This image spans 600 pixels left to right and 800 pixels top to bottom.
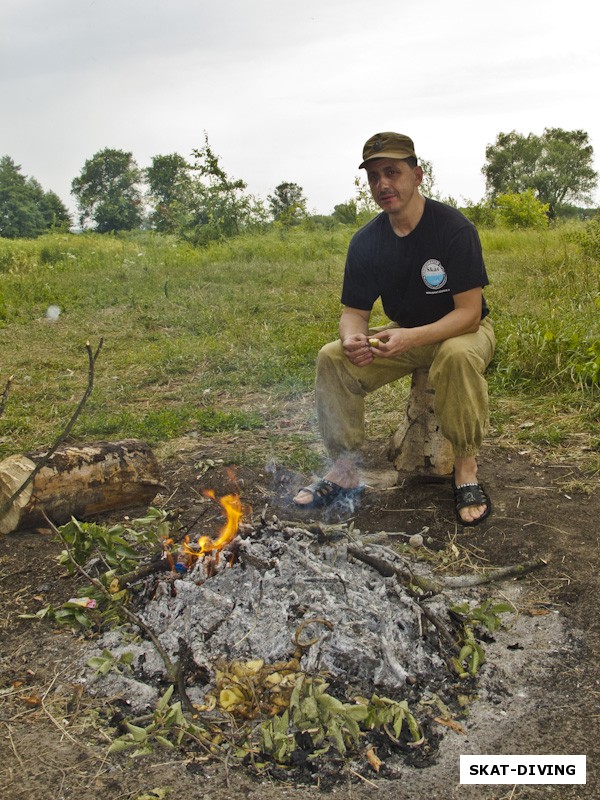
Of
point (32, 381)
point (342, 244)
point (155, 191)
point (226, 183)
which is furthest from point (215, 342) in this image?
point (155, 191)

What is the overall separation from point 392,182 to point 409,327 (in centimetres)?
79

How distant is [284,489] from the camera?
13.3 ft

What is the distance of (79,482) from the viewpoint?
12.0ft

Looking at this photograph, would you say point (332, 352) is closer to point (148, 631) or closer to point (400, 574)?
point (400, 574)

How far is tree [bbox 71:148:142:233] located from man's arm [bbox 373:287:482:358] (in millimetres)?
28771

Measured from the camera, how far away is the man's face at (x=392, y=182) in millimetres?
3479

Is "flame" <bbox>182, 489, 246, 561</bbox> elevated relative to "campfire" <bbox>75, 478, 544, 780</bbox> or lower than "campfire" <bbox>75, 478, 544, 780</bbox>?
elevated

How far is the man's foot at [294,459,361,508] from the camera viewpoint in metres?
3.78

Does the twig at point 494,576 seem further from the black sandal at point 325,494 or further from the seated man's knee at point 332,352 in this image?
the seated man's knee at point 332,352

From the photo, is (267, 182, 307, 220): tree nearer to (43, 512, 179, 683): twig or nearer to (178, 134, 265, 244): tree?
(178, 134, 265, 244): tree

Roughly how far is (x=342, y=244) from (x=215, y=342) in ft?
24.2

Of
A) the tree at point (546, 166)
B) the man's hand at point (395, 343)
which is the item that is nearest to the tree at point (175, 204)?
the man's hand at point (395, 343)

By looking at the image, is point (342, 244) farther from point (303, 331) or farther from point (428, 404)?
point (428, 404)

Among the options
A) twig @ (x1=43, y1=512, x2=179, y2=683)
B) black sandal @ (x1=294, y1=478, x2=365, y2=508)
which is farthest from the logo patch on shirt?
twig @ (x1=43, y1=512, x2=179, y2=683)
